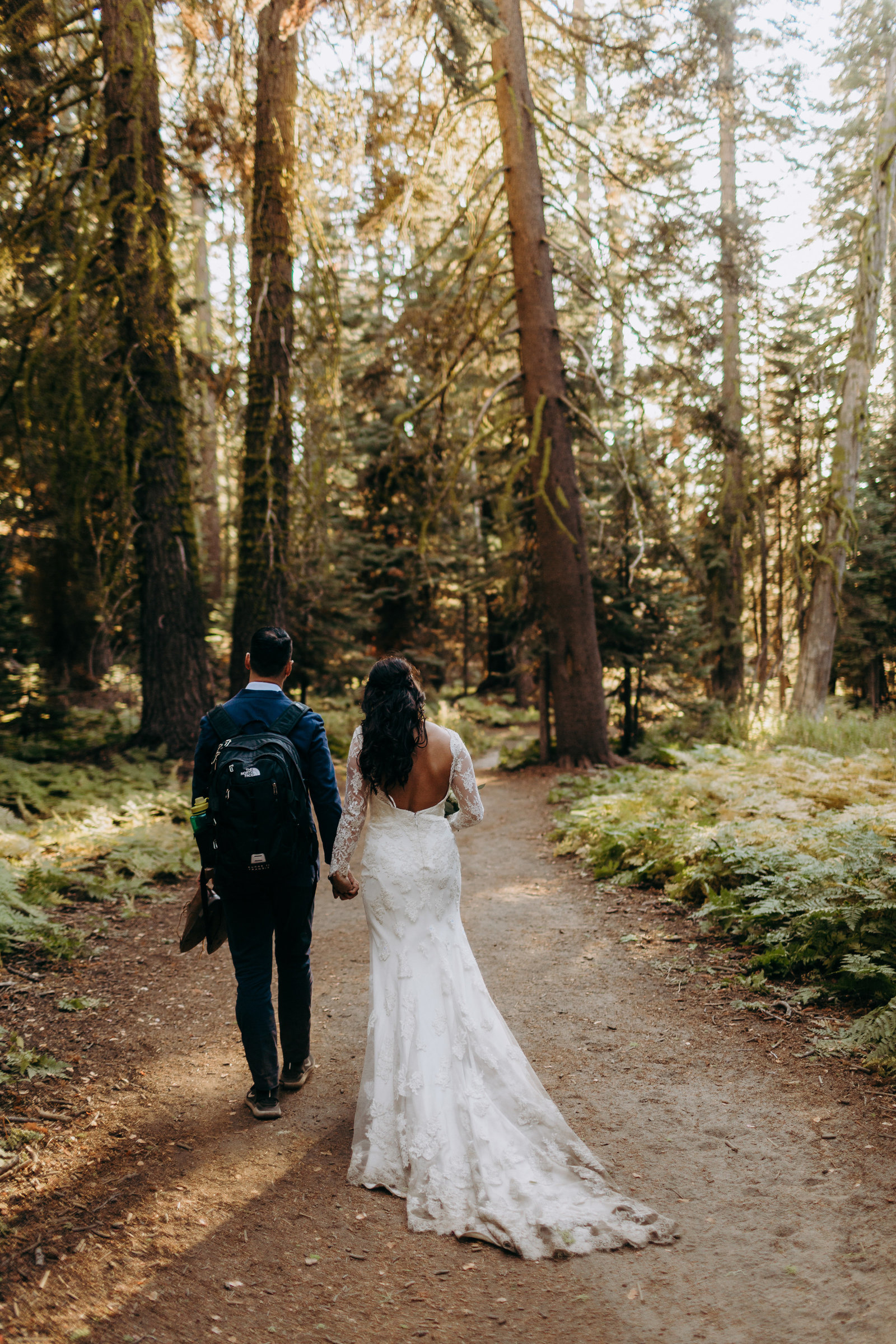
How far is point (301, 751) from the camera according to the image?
166 inches

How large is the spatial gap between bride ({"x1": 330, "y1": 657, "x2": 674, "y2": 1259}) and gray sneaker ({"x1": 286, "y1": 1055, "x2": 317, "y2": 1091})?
2.59 feet

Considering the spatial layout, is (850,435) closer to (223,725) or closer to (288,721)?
(288,721)

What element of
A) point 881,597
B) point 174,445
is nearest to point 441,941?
point 174,445

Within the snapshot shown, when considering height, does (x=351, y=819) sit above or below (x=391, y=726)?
below

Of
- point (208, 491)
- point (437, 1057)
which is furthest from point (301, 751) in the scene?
point (208, 491)

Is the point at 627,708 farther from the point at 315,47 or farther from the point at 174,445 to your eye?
the point at 315,47

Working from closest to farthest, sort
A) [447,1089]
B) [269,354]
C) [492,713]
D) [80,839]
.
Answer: [447,1089]
[80,839]
[269,354]
[492,713]

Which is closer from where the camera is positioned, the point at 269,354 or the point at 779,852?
the point at 779,852

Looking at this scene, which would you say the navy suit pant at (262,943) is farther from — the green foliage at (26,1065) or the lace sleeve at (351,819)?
the green foliage at (26,1065)

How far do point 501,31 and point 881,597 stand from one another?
52.5ft

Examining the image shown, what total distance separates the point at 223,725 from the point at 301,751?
390 millimetres

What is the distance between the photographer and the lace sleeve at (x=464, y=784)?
4023mm

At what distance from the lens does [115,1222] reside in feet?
10.5

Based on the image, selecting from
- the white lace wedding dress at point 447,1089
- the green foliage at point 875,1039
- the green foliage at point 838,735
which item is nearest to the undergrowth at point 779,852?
the green foliage at point 875,1039
